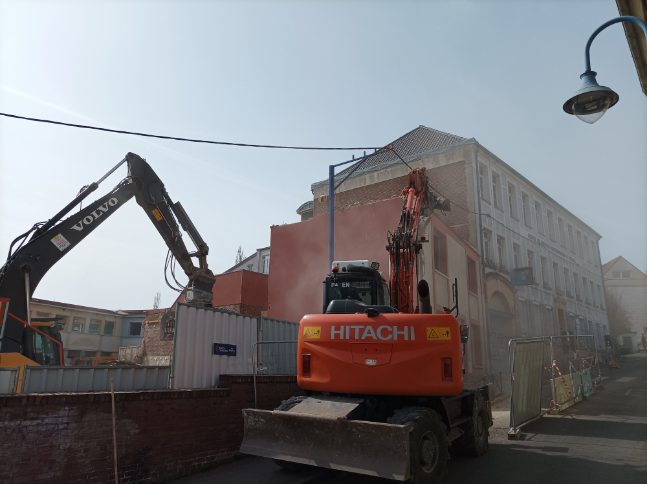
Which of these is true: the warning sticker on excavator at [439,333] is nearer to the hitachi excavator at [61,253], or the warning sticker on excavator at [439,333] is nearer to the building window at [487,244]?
the hitachi excavator at [61,253]

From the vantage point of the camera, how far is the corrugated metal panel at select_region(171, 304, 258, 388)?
25.3 feet

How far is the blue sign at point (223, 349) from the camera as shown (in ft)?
27.8

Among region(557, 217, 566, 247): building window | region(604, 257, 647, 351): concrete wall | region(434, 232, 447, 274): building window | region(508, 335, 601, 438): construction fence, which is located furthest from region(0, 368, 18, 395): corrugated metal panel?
region(604, 257, 647, 351): concrete wall

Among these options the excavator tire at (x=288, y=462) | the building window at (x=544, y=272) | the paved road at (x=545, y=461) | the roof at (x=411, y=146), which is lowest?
the paved road at (x=545, y=461)

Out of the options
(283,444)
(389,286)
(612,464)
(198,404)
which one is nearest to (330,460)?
(283,444)

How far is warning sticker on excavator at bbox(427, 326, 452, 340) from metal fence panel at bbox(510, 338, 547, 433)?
5.07 metres

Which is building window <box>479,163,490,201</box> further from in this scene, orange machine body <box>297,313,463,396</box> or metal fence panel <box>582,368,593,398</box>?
orange machine body <box>297,313,463,396</box>

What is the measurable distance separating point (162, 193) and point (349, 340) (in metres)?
7.56

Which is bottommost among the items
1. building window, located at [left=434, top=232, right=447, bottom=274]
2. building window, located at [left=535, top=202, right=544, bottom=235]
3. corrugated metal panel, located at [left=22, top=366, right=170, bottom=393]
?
corrugated metal panel, located at [left=22, top=366, right=170, bottom=393]

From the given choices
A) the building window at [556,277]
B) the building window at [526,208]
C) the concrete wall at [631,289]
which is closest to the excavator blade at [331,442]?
the building window at [526,208]

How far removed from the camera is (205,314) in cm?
843

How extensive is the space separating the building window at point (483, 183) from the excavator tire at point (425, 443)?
19.4 metres

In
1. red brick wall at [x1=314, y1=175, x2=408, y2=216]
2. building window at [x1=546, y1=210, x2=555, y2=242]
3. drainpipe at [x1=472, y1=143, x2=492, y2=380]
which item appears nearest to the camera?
drainpipe at [x1=472, y1=143, x2=492, y2=380]

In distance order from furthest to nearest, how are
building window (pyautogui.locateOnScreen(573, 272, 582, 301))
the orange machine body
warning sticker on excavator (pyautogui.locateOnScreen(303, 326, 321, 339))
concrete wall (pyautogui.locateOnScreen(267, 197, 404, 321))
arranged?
building window (pyautogui.locateOnScreen(573, 272, 582, 301)) < concrete wall (pyautogui.locateOnScreen(267, 197, 404, 321)) < warning sticker on excavator (pyautogui.locateOnScreen(303, 326, 321, 339)) < the orange machine body
